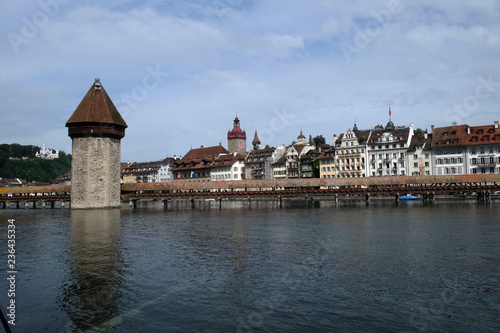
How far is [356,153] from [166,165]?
59.8 m

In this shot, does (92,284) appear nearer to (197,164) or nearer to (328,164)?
(328,164)

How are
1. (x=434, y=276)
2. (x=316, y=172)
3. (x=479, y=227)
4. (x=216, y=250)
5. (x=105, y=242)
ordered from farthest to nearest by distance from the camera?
(x=316, y=172) → (x=479, y=227) → (x=105, y=242) → (x=216, y=250) → (x=434, y=276)

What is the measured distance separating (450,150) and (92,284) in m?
69.0

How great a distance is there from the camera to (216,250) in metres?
18.6

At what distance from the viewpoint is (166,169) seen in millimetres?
121062

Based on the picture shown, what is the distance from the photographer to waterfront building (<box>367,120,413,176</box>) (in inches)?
2985

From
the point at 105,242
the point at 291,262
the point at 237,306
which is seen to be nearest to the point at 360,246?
the point at 291,262

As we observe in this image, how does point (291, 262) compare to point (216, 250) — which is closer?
point (291, 262)

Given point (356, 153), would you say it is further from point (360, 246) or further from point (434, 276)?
point (434, 276)

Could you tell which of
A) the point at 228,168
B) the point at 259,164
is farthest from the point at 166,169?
the point at 259,164

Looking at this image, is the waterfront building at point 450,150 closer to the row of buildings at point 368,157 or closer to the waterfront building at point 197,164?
the row of buildings at point 368,157

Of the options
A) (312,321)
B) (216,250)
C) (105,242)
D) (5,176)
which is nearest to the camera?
(312,321)

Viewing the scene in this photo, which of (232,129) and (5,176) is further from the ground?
(232,129)

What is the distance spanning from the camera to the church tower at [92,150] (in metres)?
52.1
